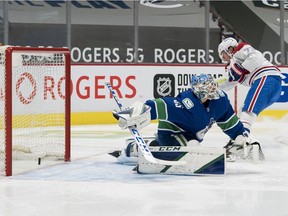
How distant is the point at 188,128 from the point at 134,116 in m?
0.41

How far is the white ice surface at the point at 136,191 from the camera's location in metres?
2.49

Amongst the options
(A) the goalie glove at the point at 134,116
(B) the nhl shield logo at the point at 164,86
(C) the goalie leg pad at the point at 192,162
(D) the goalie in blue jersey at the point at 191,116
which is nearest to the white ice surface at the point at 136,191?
(C) the goalie leg pad at the point at 192,162

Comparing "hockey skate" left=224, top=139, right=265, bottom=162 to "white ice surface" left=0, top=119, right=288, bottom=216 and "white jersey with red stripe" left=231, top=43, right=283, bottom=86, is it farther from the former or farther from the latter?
"white jersey with red stripe" left=231, top=43, right=283, bottom=86

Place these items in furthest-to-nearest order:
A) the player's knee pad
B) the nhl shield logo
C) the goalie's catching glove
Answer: the nhl shield logo
the player's knee pad
the goalie's catching glove

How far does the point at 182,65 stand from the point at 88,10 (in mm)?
2370

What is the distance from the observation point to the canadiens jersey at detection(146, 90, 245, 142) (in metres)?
3.51

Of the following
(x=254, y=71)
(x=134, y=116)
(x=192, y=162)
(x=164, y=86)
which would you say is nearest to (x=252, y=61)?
(x=254, y=71)

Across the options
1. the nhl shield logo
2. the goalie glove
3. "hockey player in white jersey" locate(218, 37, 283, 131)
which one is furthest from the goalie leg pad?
the nhl shield logo

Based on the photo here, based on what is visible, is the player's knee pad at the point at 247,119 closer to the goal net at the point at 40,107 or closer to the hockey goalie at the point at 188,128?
the hockey goalie at the point at 188,128

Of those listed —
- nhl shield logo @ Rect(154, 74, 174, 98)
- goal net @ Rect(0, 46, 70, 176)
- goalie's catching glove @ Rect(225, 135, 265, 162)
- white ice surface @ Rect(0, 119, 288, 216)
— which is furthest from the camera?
nhl shield logo @ Rect(154, 74, 174, 98)

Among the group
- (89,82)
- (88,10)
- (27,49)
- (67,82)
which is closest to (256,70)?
(67,82)

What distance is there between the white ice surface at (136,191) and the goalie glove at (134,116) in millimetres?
274

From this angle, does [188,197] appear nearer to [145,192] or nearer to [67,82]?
[145,192]

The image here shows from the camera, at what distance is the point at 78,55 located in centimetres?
842
